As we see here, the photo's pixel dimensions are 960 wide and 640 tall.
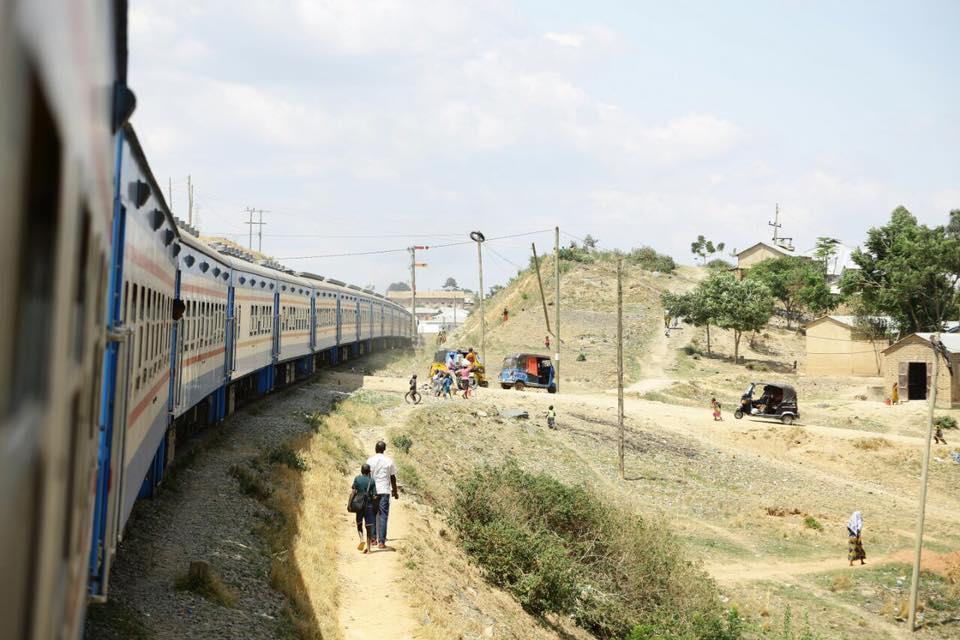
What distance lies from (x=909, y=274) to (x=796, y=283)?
26329mm

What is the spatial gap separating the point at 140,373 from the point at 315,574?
17.9ft

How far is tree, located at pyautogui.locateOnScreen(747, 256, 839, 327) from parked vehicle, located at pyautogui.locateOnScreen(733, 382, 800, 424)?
107 ft

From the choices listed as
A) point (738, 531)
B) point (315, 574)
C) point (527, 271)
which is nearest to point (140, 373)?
point (315, 574)

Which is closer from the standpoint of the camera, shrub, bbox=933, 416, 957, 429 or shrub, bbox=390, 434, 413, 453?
shrub, bbox=390, 434, 413, 453

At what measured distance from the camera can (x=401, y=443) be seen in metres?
23.5

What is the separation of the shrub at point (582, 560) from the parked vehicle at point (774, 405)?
→ 70.5 feet

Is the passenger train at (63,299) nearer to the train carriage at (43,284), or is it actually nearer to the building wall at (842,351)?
the train carriage at (43,284)

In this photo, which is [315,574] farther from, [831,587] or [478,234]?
[478,234]

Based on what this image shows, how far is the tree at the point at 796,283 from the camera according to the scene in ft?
247

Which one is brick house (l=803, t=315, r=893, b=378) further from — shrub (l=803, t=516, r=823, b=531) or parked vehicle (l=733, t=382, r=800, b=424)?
shrub (l=803, t=516, r=823, b=531)

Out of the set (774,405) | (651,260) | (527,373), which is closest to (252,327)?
(527,373)

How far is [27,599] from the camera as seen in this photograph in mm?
1905

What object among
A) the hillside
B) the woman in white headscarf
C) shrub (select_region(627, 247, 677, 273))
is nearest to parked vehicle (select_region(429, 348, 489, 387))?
the hillside

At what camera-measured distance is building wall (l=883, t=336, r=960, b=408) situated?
47719 millimetres
